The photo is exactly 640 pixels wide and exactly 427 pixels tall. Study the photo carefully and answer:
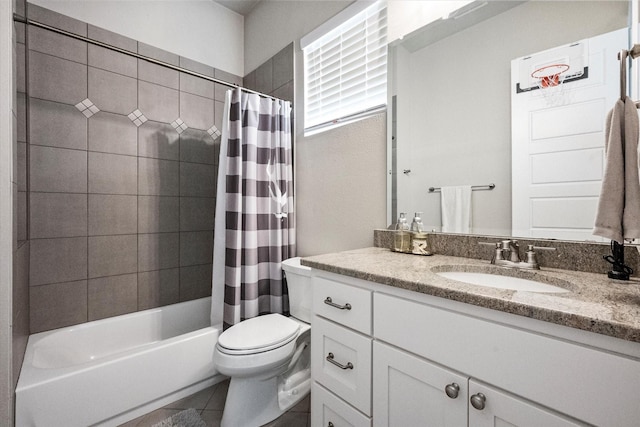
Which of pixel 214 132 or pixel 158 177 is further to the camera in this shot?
pixel 214 132

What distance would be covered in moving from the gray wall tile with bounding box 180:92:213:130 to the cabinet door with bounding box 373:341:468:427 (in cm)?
218

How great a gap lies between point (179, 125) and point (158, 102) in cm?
21

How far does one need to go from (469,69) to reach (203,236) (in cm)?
215

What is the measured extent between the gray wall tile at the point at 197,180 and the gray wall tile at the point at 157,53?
2.63ft

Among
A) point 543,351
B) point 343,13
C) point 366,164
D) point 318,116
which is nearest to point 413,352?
point 543,351

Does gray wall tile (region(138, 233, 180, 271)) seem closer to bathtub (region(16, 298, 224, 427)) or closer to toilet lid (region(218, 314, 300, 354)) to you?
bathtub (region(16, 298, 224, 427))

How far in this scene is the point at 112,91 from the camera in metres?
1.90

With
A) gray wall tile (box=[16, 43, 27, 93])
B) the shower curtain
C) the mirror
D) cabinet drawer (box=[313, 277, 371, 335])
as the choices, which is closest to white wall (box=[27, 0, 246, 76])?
gray wall tile (box=[16, 43, 27, 93])

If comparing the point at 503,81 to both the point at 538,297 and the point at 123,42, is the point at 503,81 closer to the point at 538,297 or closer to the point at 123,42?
the point at 538,297

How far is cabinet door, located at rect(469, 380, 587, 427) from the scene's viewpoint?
0.57 meters

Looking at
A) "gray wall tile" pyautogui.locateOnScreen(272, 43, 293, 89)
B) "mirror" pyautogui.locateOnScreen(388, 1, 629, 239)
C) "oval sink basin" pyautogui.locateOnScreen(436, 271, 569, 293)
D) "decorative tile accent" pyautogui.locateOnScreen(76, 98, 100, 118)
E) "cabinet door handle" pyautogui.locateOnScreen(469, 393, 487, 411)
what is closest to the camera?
"cabinet door handle" pyautogui.locateOnScreen(469, 393, 487, 411)

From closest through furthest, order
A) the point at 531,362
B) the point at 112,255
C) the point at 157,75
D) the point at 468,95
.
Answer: the point at 531,362 < the point at 468,95 < the point at 112,255 < the point at 157,75

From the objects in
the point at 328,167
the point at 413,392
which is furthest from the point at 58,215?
the point at 413,392

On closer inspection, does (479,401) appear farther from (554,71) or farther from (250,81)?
(250,81)
